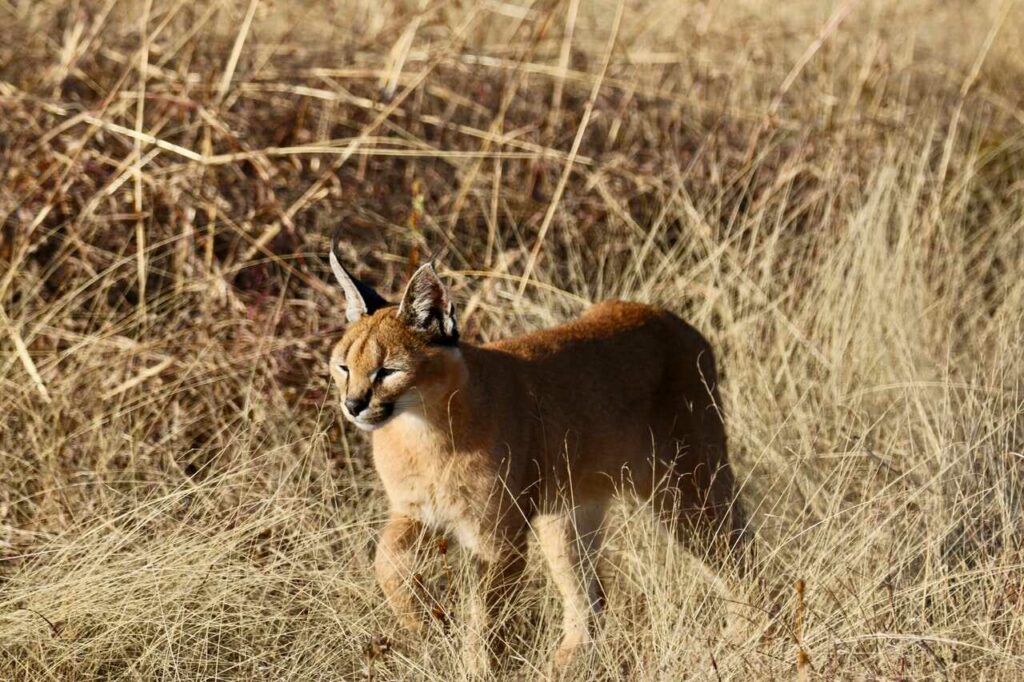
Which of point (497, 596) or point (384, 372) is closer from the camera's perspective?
point (384, 372)

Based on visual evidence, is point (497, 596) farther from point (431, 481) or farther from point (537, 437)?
point (537, 437)

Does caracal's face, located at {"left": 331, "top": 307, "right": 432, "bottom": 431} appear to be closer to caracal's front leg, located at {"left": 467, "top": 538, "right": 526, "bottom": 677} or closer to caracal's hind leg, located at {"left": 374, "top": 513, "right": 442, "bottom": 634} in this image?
caracal's hind leg, located at {"left": 374, "top": 513, "right": 442, "bottom": 634}

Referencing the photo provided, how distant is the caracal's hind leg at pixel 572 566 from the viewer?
4.64 m

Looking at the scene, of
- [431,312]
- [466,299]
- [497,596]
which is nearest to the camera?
[431,312]

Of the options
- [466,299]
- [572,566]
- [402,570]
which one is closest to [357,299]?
[402,570]

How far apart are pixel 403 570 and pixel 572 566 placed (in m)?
0.70

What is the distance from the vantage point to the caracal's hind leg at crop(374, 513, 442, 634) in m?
4.29

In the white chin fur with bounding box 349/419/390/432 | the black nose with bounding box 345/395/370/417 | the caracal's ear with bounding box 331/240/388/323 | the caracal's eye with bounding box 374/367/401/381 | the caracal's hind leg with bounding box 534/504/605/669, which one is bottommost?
the caracal's hind leg with bounding box 534/504/605/669

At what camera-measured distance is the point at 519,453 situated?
4.44 meters

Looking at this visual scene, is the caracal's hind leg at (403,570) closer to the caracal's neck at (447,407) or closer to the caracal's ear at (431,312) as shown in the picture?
the caracal's neck at (447,407)

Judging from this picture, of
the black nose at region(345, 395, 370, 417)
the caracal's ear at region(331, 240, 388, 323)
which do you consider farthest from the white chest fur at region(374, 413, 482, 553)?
the caracal's ear at region(331, 240, 388, 323)

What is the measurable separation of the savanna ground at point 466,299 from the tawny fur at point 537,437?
15 cm

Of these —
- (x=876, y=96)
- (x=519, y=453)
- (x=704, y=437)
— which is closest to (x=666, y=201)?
(x=876, y=96)

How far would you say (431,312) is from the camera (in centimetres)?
425
